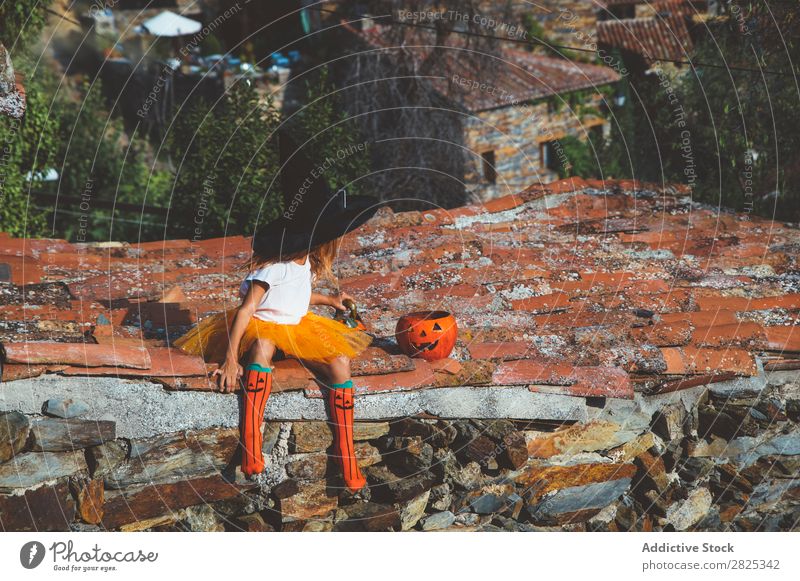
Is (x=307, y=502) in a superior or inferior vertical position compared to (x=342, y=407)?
inferior

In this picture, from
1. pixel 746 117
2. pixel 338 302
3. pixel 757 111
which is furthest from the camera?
pixel 746 117

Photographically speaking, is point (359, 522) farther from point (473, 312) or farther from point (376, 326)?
point (473, 312)

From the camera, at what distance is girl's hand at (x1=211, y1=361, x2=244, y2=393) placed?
3930 mm

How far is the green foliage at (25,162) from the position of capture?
10.8m

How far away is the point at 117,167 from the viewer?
16.6m

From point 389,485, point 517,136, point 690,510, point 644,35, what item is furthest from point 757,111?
point 644,35

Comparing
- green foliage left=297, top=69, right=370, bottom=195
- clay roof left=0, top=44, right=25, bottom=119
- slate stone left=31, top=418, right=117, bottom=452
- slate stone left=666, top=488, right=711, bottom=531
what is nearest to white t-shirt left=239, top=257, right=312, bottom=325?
slate stone left=31, top=418, right=117, bottom=452

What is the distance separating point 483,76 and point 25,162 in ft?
31.0

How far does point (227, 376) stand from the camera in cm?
394

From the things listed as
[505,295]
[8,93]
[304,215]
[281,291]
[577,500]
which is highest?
[8,93]

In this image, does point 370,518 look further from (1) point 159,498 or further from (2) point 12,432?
(2) point 12,432

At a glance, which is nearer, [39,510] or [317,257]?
[39,510]

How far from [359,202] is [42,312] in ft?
6.01

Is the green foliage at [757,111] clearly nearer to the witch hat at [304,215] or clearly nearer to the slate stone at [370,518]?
the witch hat at [304,215]
